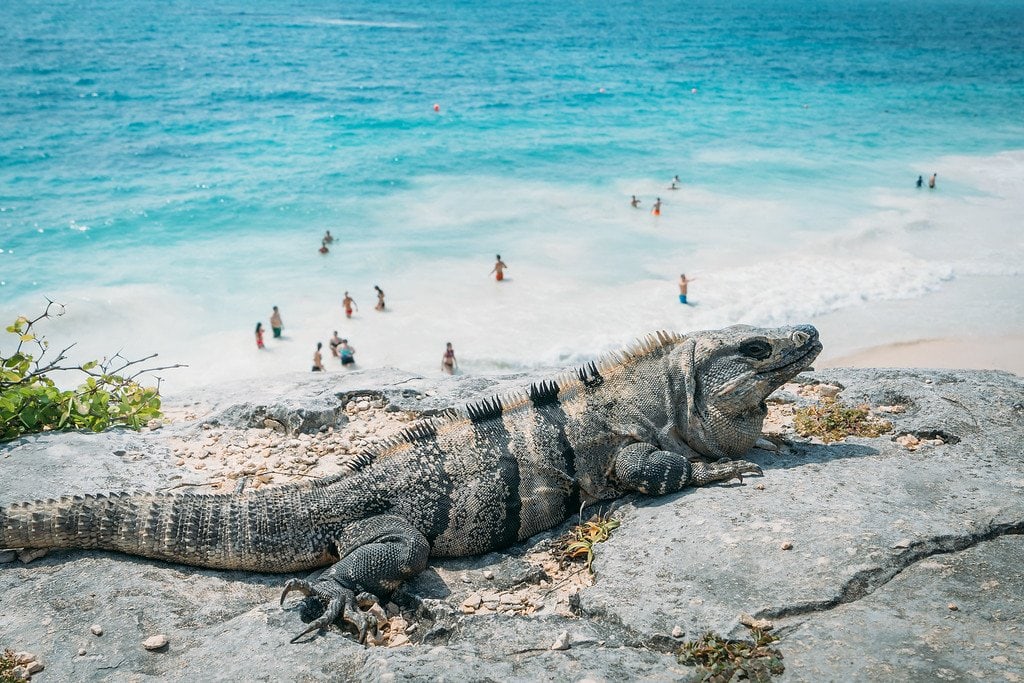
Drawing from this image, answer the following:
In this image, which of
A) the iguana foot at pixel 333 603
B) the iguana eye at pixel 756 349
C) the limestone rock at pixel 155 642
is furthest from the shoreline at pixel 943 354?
the limestone rock at pixel 155 642

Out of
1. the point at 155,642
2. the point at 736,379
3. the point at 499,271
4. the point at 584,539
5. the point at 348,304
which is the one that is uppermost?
the point at 736,379

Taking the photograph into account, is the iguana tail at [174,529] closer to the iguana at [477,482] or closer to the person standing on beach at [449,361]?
the iguana at [477,482]

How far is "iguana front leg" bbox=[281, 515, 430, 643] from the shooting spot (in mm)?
5004

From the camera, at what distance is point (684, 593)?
15.1 ft

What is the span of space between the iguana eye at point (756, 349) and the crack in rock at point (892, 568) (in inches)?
67.6

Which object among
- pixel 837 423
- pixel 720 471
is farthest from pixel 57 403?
pixel 837 423

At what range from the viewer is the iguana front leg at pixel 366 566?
16.4 feet

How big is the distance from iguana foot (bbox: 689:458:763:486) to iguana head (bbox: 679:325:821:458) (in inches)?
10.5

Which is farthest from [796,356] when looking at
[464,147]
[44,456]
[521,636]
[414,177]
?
[464,147]

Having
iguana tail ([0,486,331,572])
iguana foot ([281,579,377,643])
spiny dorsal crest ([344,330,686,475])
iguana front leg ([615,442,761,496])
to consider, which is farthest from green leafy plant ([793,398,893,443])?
iguana tail ([0,486,331,572])

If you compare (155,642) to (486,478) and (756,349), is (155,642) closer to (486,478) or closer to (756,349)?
(486,478)

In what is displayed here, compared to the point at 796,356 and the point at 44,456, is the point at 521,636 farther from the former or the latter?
the point at 44,456

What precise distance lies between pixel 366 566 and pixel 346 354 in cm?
1324

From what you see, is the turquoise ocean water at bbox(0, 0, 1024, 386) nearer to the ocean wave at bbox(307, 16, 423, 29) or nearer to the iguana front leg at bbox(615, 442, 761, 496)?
the iguana front leg at bbox(615, 442, 761, 496)
